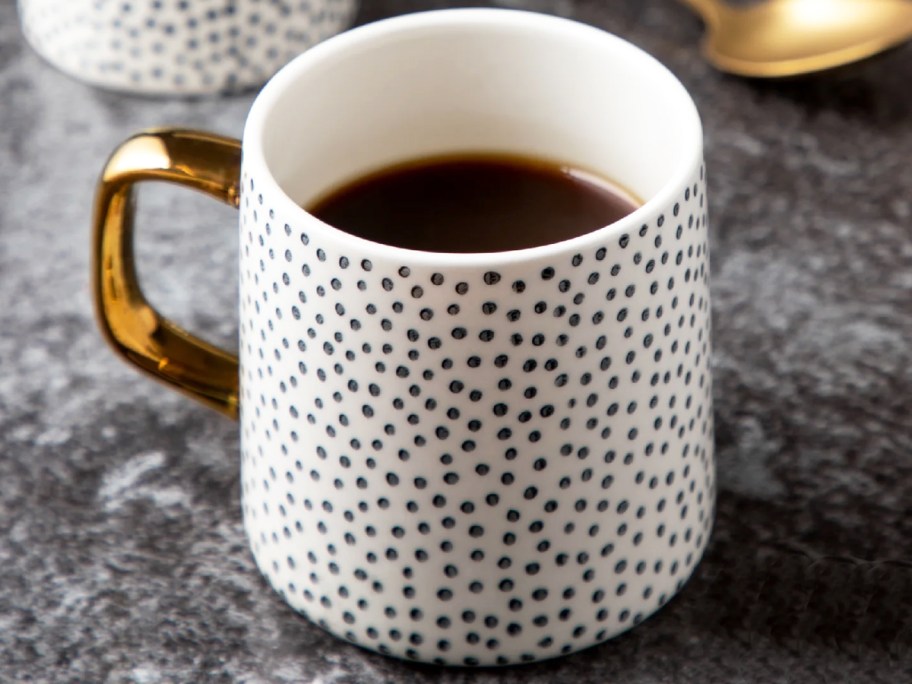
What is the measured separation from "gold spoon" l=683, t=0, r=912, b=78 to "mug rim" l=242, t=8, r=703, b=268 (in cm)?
27

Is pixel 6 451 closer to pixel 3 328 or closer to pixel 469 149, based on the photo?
pixel 3 328

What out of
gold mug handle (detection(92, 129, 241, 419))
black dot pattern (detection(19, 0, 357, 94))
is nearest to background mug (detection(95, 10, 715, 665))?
gold mug handle (detection(92, 129, 241, 419))

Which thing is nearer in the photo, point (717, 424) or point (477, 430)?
point (477, 430)

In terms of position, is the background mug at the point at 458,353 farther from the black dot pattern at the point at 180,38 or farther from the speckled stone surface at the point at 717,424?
the black dot pattern at the point at 180,38

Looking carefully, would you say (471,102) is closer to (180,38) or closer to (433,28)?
(433,28)

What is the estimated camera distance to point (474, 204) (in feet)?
1.65

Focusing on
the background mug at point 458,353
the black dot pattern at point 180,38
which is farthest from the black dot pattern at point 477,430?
the black dot pattern at point 180,38

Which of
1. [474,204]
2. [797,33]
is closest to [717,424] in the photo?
[474,204]

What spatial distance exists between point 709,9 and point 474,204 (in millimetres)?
305

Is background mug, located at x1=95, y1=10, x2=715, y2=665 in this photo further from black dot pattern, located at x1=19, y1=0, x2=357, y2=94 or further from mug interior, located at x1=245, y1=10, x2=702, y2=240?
black dot pattern, located at x1=19, y1=0, x2=357, y2=94

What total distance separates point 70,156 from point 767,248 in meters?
0.33

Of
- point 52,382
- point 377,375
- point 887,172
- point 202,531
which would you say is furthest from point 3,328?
point 887,172

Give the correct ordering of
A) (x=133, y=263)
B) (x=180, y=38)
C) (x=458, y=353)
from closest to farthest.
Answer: (x=458, y=353) < (x=133, y=263) < (x=180, y=38)

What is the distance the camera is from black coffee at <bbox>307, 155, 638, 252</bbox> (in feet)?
1.61
